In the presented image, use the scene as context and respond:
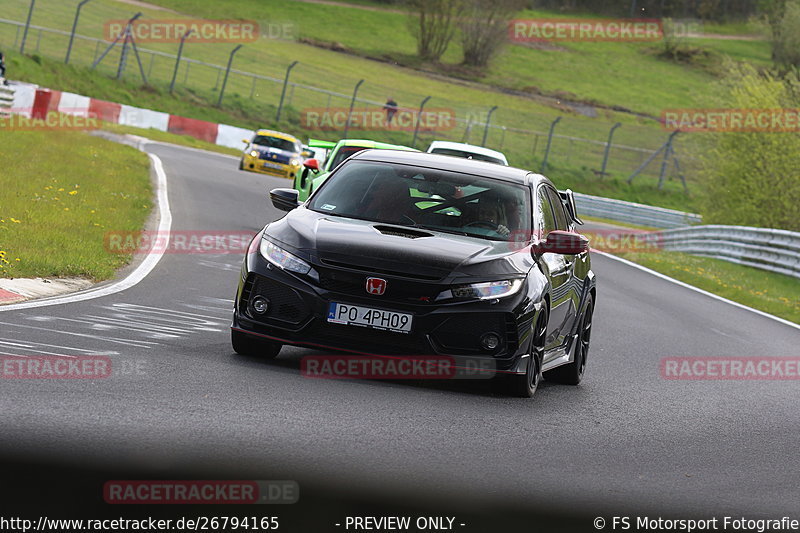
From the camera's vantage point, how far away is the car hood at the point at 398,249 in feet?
26.5

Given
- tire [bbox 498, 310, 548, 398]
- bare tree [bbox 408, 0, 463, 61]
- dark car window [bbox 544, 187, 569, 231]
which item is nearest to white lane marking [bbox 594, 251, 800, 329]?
dark car window [bbox 544, 187, 569, 231]

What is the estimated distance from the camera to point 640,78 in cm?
9469

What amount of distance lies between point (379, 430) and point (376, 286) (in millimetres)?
1414

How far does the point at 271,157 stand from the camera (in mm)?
33812

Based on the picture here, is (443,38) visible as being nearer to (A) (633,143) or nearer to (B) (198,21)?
(B) (198,21)

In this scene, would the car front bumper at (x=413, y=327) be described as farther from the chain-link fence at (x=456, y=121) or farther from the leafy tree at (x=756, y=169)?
the chain-link fence at (x=456, y=121)

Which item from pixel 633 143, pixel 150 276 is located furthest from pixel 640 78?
pixel 150 276

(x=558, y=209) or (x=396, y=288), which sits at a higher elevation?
(x=558, y=209)

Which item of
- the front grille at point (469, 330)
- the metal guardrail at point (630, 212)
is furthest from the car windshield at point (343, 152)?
the metal guardrail at point (630, 212)

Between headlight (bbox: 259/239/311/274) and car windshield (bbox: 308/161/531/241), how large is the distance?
720 mm

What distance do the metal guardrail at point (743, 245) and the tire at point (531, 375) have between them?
1907 centimetres

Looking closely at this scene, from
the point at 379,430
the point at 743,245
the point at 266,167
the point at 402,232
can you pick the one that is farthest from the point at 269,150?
the point at 379,430

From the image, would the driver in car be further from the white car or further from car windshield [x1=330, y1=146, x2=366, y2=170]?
the white car

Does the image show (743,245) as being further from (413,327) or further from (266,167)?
(413,327)
